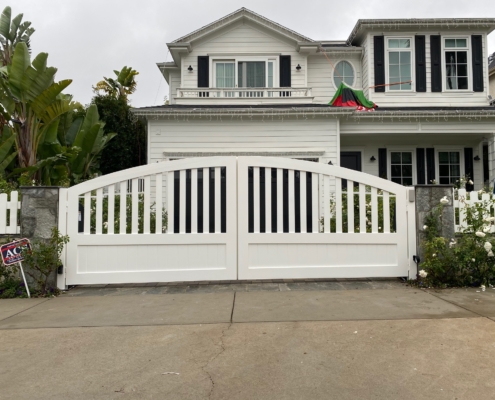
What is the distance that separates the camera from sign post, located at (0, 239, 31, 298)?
15.8ft

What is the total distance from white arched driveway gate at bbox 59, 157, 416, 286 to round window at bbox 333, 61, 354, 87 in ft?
29.4

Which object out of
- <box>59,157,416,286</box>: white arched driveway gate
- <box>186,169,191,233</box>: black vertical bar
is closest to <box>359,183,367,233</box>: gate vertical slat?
<box>59,157,416,286</box>: white arched driveway gate

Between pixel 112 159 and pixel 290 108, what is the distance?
7.00 meters

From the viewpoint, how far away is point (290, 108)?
404 inches

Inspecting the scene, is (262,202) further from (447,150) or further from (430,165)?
(447,150)

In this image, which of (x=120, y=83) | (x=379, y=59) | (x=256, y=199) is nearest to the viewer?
(x=256, y=199)

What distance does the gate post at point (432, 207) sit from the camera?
5477mm

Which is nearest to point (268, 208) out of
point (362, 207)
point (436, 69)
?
point (362, 207)

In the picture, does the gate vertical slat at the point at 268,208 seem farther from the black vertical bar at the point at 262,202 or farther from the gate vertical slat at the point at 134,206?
the gate vertical slat at the point at 134,206

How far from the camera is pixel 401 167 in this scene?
1253cm

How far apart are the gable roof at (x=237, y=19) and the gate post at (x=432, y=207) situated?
8.91 meters

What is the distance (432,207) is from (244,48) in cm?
956

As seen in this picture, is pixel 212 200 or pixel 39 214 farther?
pixel 212 200

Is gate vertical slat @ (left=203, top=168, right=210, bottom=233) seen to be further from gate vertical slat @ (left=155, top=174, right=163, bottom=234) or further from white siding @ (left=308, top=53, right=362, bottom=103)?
white siding @ (left=308, top=53, right=362, bottom=103)
